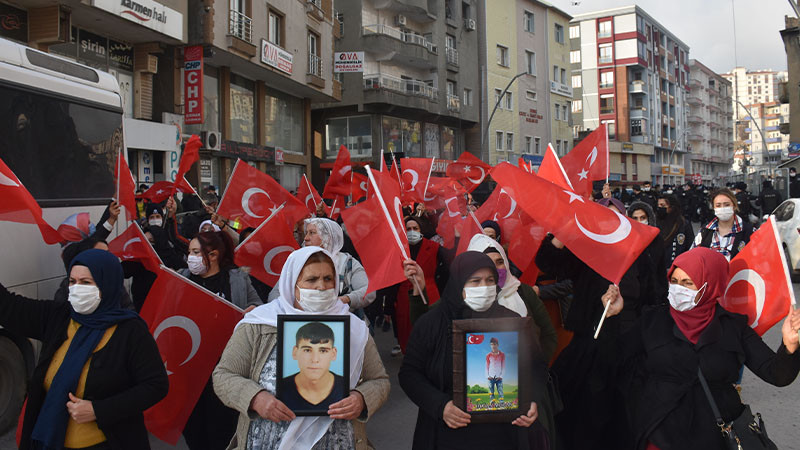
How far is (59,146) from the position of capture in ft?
19.9

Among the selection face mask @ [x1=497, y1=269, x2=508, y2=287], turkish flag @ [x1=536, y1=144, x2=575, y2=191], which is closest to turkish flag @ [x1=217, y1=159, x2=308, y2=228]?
turkish flag @ [x1=536, y1=144, x2=575, y2=191]

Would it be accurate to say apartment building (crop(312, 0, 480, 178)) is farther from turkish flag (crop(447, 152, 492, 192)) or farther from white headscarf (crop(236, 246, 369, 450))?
white headscarf (crop(236, 246, 369, 450))

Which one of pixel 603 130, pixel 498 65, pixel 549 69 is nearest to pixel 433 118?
pixel 498 65

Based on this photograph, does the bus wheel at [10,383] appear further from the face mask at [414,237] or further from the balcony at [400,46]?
the balcony at [400,46]

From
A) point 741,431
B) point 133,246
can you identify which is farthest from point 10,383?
point 741,431

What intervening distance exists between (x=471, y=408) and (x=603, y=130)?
4814 mm

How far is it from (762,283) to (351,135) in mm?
32615

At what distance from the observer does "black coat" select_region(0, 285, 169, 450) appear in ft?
9.58

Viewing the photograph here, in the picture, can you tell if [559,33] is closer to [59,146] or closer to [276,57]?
[276,57]

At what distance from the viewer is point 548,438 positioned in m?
3.16

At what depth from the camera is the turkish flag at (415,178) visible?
1061cm

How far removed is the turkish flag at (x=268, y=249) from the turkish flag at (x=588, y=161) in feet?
10.4

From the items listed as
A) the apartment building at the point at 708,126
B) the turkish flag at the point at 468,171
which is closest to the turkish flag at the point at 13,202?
the turkish flag at the point at 468,171

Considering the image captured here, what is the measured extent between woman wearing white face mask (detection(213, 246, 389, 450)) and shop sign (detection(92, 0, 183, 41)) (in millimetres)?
13773
